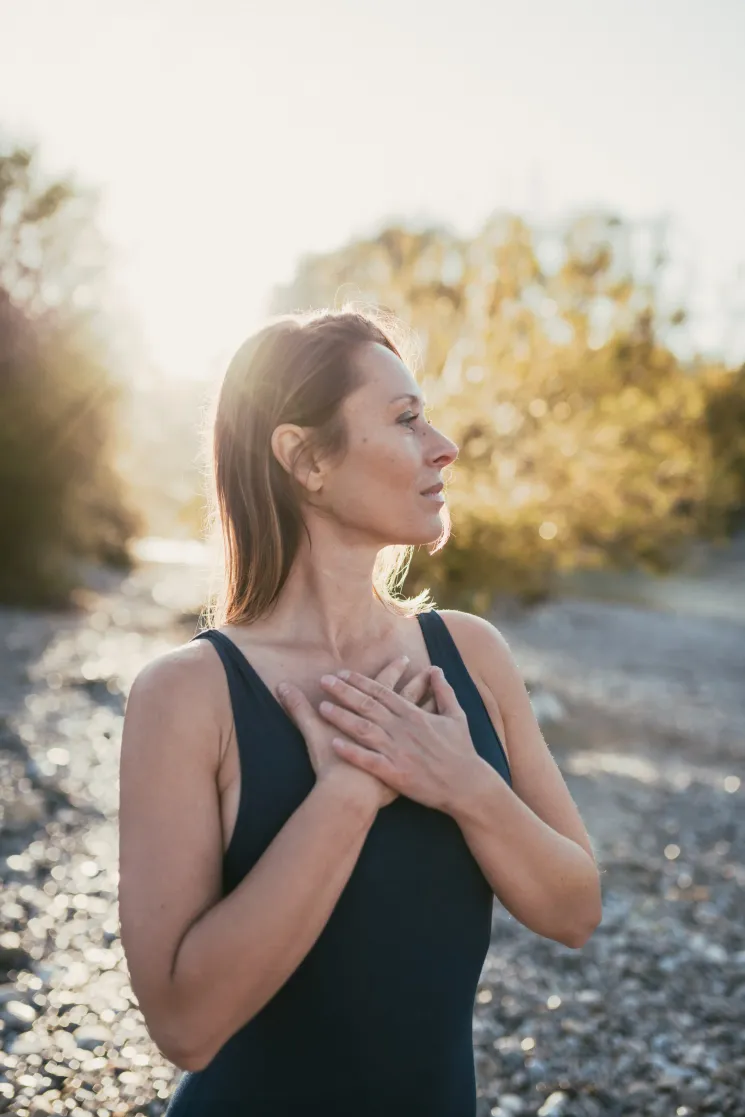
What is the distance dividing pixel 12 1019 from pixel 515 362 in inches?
346

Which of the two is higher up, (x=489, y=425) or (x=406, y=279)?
(x=406, y=279)

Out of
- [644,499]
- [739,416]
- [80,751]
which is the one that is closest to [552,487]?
[644,499]

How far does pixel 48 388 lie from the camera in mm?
16844

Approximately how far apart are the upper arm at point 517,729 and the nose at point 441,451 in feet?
1.03

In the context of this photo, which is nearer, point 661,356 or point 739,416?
point 661,356

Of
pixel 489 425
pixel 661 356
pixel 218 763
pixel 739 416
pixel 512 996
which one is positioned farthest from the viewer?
pixel 739 416

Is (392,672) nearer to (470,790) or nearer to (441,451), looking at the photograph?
(470,790)

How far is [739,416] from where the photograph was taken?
42.4m

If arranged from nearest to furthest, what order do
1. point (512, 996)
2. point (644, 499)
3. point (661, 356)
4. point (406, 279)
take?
1. point (512, 996)
2. point (406, 279)
3. point (644, 499)
4. point (661, 356)

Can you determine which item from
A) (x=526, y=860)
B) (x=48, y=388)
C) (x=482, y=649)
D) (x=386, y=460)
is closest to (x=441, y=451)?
(x=386, y=460)

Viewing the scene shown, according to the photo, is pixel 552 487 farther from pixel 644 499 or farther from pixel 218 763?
pixel 218 763

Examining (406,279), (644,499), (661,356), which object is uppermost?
(406,279)

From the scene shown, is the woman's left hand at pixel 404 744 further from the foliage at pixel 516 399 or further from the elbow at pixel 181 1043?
the foliage at pixel 516 399

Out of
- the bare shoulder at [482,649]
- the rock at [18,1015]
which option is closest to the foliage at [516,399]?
the rock at [18,1015]
